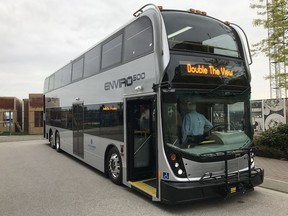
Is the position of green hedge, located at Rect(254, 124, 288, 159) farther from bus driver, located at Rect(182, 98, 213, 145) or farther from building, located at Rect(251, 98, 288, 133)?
bus driver, located at Rect(182, 98, 213, 145)

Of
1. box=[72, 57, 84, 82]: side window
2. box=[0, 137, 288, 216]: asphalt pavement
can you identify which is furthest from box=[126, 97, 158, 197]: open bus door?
box=[72, 57, 84, 82]: side window

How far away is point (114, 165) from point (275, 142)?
592 cm

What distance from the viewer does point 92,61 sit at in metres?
8.98

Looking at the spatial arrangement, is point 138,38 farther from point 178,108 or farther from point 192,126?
point 192,126

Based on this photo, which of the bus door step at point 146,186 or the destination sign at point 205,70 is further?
the bus door step at point 146,186

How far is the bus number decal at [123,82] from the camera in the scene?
19.7 feet

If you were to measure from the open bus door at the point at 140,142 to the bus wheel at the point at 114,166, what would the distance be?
0.50 meters

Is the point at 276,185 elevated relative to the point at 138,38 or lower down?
lower down

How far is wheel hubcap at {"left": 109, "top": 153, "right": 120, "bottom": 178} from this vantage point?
697 centimetres

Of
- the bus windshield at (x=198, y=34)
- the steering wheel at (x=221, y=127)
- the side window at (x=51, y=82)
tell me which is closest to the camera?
the bus windshield at (x=198, y=34)

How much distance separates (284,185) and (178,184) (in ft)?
10.1

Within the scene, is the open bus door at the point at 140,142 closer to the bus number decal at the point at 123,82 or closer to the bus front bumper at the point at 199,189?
the bus number decal at the point at 123,82

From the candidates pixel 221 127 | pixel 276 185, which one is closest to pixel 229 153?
pixel 221 127

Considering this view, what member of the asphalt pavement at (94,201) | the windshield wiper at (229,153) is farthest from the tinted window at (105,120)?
the windshield wiper at (229,153)
